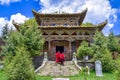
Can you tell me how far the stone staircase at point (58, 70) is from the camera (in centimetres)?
2212

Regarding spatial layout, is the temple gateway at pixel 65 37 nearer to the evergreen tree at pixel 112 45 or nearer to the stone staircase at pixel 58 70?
the evergreen tree at pixel 112 45

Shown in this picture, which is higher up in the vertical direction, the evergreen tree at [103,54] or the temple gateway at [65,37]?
the temple gateway at [65,37]

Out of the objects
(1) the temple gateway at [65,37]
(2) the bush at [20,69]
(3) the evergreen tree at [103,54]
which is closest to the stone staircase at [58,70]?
(3) the evergreen tree at [103,54]

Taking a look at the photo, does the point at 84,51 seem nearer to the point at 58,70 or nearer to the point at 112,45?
the point at 58,70

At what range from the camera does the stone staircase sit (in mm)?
22125

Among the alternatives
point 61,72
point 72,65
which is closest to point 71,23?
point 72,65

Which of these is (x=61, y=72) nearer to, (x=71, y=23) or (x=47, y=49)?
(x=47, y=49)

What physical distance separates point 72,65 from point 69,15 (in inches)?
430

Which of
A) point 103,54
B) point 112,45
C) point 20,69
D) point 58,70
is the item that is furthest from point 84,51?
point 20,69

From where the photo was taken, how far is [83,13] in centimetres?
3506

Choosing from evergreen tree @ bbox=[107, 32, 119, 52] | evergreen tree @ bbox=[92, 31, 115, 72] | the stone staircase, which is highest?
evergreen tree @ bbox=[107, 32, 119, 52]

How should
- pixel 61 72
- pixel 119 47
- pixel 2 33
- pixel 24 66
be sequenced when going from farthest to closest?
1. pixel 2 33
2. pixel 119 47
3. pixel 61 72
4. pixel 24 66

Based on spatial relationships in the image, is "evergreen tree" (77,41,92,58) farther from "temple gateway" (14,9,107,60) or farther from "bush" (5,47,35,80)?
"bush" (5,47,35,80)

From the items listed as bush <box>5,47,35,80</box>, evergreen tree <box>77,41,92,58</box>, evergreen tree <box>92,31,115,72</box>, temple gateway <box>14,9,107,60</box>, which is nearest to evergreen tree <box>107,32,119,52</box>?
temple gateway <box>14,9,107,60</box>
